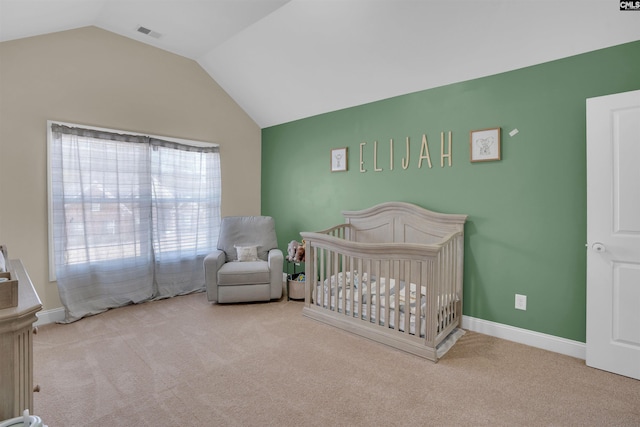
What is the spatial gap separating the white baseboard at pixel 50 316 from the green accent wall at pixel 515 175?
327 centimetres

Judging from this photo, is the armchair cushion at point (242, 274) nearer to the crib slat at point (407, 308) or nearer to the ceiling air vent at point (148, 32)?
the crib slat at point (407, 308)

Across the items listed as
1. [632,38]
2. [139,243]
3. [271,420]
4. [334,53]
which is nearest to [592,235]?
[632,38]

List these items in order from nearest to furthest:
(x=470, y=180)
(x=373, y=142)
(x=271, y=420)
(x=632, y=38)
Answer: (x=271, y=420) < (x=632, y=38) < (x=470, y=180) < (x=373, y=142)

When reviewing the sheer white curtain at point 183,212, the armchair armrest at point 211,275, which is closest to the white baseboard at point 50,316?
the sheer white curtain at point 183,212

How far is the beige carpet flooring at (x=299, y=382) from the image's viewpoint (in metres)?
1.68

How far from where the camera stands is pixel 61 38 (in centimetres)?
296

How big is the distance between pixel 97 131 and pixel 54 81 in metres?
0.53

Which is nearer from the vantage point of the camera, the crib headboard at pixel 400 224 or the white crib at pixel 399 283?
the white crib at pixel 399 283

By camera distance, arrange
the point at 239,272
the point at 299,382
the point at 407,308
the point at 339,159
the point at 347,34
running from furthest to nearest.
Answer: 1. the point at 339,159
2. the point at 239,272
3. the point at 347,34
4. the point at 407,308
5. the point at 299,382

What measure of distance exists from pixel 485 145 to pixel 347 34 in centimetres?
156

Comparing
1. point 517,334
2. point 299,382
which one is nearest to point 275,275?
point 299,382

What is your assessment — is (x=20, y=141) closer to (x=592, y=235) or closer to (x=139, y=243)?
(x=139, y=243)

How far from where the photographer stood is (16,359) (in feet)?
3.48

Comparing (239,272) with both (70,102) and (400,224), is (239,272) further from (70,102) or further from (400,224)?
(70,102)
